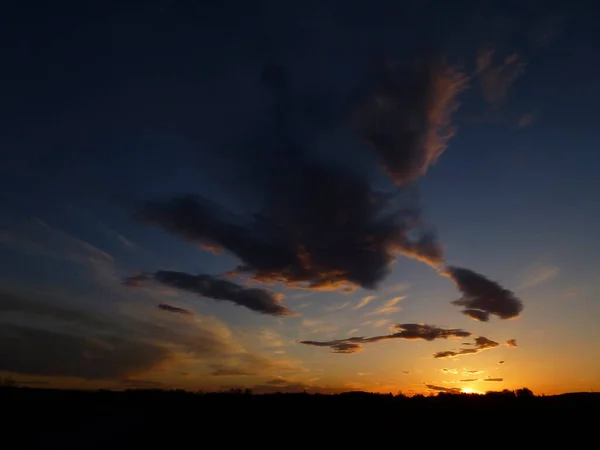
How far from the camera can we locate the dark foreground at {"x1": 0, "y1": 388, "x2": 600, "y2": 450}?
20547 mm

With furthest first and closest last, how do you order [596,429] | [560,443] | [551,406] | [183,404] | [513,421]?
1. [183,404]
2. [551,406]
3. [513,421]
4. [596,429]
5. [560,443]

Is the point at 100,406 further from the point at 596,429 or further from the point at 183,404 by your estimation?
the point at 596,429

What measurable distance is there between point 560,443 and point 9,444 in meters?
25.2

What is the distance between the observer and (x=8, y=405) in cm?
2691

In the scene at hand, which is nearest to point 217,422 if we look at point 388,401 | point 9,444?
point 9,444

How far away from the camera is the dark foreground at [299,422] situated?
2055cm

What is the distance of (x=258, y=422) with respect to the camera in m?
23.2

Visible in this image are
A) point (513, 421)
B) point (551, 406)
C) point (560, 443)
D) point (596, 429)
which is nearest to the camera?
point (560, 443)

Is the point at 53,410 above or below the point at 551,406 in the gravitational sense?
below

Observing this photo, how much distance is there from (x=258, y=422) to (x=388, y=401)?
1015 centimetres

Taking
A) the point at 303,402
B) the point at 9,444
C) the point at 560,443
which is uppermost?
the point at 303,402

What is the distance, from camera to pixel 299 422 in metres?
23.1

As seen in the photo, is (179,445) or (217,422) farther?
(217,422)

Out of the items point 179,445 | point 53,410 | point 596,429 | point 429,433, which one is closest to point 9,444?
point 53,410
